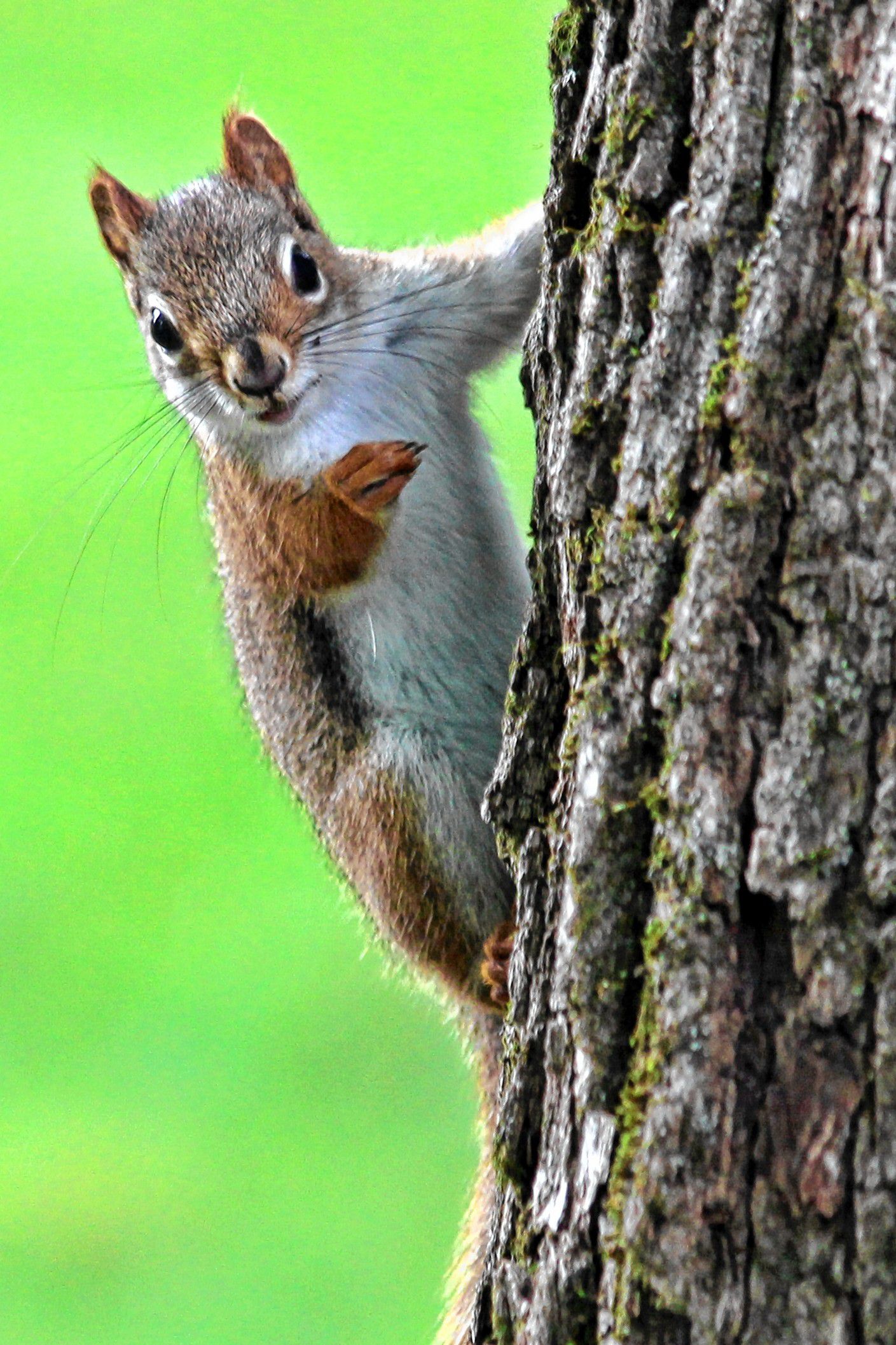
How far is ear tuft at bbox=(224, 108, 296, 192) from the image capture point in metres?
2.33

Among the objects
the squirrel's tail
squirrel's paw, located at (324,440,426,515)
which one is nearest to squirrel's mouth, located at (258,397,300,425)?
squirrel's paw, located at (324,440,426,515)

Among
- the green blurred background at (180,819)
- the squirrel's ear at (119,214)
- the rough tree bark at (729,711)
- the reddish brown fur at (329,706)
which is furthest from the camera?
the green blurred background at (180,819)

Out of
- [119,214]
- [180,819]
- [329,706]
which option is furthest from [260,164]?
[180,819]

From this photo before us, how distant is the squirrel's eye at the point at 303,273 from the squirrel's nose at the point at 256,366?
0.15 meters

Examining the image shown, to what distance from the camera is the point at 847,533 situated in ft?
3.56

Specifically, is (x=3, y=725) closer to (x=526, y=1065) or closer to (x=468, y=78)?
(x=468, y=78)

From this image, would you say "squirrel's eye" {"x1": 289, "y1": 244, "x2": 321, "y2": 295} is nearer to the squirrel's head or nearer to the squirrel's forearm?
the squirrel's head

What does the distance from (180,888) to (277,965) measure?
363 mm

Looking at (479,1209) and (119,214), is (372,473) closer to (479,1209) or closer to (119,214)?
(119,214)

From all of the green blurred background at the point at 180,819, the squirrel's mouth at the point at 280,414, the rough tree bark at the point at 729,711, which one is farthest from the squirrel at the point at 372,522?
the rough tree bark at the point at 729,711

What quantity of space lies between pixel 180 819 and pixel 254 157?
2.34m

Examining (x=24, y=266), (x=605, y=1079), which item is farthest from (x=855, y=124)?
(x=24, y=266)

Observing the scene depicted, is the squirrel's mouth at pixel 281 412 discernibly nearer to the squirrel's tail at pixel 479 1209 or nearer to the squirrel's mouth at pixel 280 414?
the squirrel's mouth at pixel 280 414

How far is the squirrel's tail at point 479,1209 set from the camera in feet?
6.19
